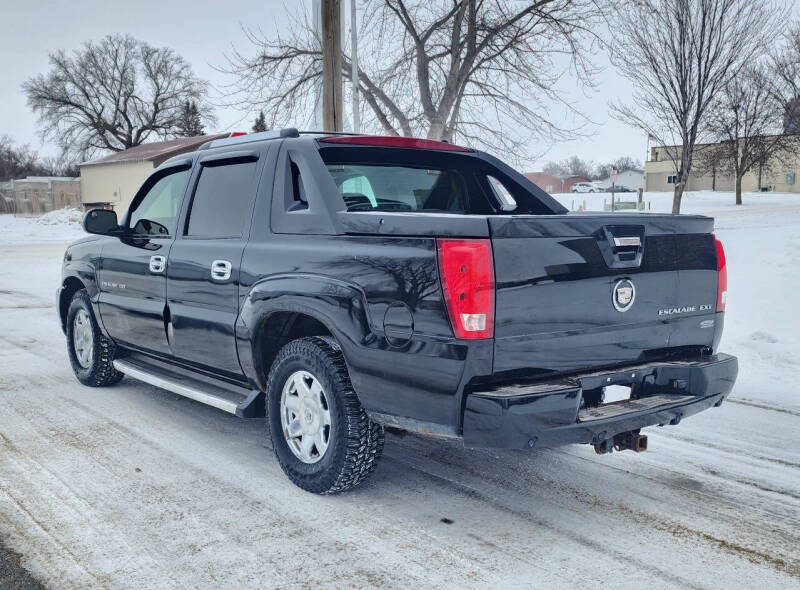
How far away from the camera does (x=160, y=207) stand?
5551 mm

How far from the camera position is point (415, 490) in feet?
13.2

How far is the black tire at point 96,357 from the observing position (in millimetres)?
6078

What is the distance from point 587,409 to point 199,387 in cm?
246

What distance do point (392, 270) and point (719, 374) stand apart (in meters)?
1.80

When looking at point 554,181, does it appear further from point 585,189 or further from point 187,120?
point 187,120

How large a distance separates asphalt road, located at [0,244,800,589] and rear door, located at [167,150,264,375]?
26.2 inches

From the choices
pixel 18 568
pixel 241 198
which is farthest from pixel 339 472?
pixel 241 198

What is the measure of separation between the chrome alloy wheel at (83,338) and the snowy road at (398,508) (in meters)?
0.57

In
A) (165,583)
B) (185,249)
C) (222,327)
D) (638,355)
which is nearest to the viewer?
(165,583)

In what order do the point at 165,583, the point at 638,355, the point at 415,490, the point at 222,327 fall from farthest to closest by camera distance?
1. the point at 222,327
2. the point at 415,490
3. the point at 638,355
4. the point at 165,583

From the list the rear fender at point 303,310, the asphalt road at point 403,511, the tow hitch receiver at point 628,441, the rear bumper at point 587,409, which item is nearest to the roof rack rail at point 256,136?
the rear fender at point 303,310

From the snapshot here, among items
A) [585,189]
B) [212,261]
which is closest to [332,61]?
[212,261]

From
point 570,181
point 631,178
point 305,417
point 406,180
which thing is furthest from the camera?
point 570,181

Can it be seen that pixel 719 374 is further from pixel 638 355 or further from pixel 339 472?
pixel 339 472
